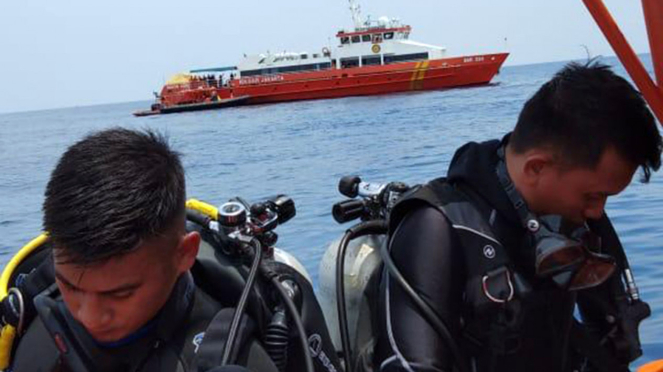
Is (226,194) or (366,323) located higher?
(366,323)

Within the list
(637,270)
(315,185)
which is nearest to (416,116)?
(315,185)

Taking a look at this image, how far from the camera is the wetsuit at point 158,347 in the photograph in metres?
1.54

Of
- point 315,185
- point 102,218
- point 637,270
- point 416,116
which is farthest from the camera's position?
point 416,116

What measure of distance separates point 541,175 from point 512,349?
40cm

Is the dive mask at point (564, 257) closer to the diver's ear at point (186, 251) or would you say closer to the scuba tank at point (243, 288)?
the scuba tank at point (243, 288)

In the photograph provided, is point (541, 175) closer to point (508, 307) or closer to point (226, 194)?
point (508, 307)

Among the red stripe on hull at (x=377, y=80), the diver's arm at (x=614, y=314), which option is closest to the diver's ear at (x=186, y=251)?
the diver's arm at (x=614, y=314)

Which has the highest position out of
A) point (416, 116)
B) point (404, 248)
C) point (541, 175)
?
point (541, 175)

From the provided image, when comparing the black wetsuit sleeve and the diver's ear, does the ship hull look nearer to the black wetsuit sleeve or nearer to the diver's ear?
the black wetsuit sleeve

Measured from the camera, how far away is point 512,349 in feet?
5.32

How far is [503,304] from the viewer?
1562 millimetres

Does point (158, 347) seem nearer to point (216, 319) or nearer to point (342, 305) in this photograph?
point (216, 319)

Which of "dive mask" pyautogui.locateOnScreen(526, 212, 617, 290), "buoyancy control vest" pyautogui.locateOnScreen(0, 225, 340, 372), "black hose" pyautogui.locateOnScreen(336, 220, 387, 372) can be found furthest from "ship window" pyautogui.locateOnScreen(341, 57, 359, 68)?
"dive mask" pyautogui.locateOnScreen(526, 212, 617, 290)

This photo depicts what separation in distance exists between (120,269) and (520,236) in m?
0.89
